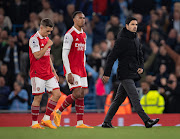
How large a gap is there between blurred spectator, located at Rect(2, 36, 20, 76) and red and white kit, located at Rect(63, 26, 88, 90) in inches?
271

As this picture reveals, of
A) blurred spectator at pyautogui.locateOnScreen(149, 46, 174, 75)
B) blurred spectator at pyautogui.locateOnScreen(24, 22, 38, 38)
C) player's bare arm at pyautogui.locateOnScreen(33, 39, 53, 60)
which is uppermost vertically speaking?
blurred spectator at pyautogui.locateOnScreen(24, 22, 38, 38)

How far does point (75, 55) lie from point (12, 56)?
7.04m

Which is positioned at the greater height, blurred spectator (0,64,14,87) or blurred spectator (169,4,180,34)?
blurred spectator (169,4,180,34)

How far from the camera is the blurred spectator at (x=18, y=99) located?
1328 centimetres

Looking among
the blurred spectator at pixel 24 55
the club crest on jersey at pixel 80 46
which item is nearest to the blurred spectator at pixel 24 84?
the blurred spectator at pixel 24 55

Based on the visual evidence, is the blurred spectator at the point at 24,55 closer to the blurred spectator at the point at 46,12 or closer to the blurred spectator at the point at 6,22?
the blurred spectator at the point at 6,22

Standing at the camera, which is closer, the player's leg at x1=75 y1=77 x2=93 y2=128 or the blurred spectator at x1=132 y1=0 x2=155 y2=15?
the player's leg at x1=75 y1=77 x2=93 y2=128

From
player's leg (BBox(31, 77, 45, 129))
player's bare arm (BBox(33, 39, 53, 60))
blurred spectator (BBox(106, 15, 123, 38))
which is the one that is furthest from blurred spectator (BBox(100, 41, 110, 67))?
player's bare arm (BBox(33, 39, 53, 60))

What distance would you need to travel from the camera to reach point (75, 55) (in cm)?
834

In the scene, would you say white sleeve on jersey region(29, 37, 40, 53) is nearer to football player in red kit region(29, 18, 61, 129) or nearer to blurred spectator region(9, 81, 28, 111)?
football player in red kit region(29, 18, 61, 129)

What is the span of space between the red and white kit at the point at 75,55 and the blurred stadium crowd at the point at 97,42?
3.74 metres

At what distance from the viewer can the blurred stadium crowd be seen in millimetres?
13070

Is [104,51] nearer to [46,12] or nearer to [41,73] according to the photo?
[46,12]

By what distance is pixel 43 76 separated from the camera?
8250 millimetres
